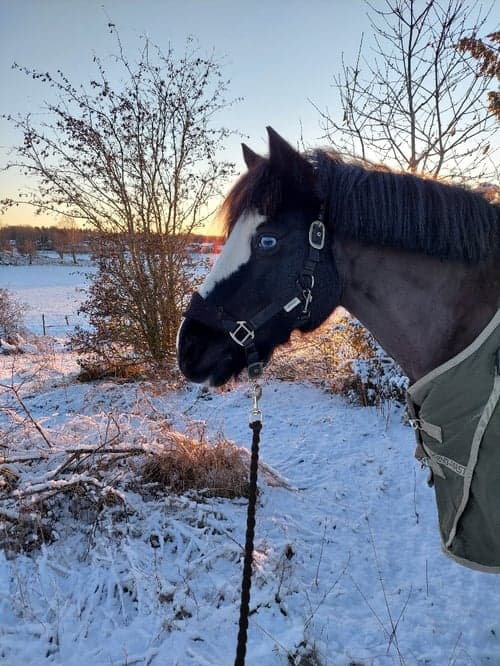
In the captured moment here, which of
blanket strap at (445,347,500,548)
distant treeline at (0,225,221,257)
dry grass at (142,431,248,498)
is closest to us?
blanket strap at (445,347,500,548)

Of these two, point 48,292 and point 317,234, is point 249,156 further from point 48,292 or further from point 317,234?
point 48,292

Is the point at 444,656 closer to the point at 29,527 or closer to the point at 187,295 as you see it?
the point at 29,527

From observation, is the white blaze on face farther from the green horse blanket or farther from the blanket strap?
the blanket strap

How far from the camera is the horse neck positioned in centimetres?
137

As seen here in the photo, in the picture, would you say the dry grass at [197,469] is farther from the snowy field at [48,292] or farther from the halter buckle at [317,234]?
the snowy field at [48,292]

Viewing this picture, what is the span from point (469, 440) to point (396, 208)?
31.6 inches

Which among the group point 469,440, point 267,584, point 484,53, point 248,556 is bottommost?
point 267,584

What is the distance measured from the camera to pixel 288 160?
137 cm

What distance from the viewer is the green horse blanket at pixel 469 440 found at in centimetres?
121

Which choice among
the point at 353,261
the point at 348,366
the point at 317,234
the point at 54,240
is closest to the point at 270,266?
the point at 317,234

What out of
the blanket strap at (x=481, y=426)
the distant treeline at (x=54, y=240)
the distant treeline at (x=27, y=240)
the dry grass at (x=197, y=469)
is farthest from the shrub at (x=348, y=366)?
the distant treeline at (x=27, y=240)

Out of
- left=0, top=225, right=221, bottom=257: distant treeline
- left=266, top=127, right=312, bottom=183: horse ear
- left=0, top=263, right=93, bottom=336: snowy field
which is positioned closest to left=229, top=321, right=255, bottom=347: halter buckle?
left=266, top=127, right=312, bottom=183: horse ear

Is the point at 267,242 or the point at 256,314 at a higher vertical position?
the point at 267,242

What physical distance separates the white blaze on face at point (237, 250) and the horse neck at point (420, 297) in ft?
1.03
